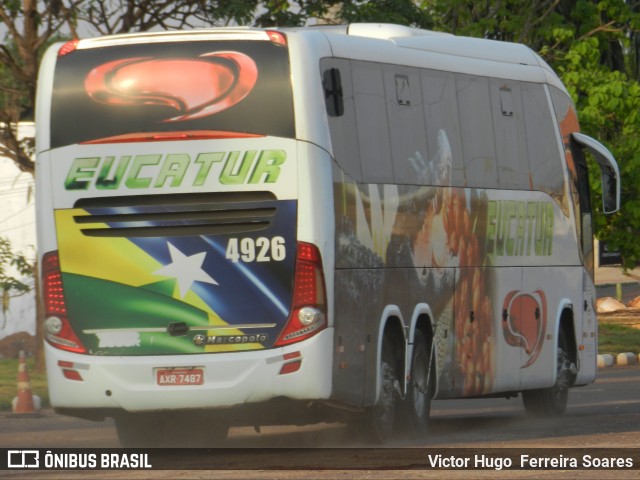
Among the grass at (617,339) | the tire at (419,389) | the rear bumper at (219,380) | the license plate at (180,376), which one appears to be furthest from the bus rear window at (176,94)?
the grass at (617,339)

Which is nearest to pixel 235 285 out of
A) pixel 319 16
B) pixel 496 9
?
pixel 319 16

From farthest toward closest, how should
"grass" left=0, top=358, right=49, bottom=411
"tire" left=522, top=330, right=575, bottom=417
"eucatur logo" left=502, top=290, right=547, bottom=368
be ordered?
"grass" left=0, top=358, right=49, bottom=411 → "tire" left=522, top=330, right=575, bottom=417 → "eucatur logo" left=502, top=290, right=547, bottom=368

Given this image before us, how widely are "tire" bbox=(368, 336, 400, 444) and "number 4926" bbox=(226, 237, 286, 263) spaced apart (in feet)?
5.74

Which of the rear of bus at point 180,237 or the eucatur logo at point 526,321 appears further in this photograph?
the eucatur logo at point 526,321

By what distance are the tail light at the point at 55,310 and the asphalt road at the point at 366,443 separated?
1.26 m

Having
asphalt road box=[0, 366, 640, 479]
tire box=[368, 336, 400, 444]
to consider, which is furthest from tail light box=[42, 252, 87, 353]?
tire box=[368, 336, 400, 444]

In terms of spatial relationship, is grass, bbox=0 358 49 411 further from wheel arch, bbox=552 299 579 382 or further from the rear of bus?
the rear of bus

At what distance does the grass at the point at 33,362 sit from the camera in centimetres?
2220

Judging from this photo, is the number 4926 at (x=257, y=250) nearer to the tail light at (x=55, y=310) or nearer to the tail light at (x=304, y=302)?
the tail light at (x=304, y=302)

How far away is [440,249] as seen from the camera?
52.0ft

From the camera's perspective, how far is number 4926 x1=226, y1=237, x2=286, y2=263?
13148 millimetres

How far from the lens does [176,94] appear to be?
13383 millimetres

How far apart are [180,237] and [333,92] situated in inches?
67.1

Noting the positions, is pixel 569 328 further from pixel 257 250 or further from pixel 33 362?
pixel 33 362
